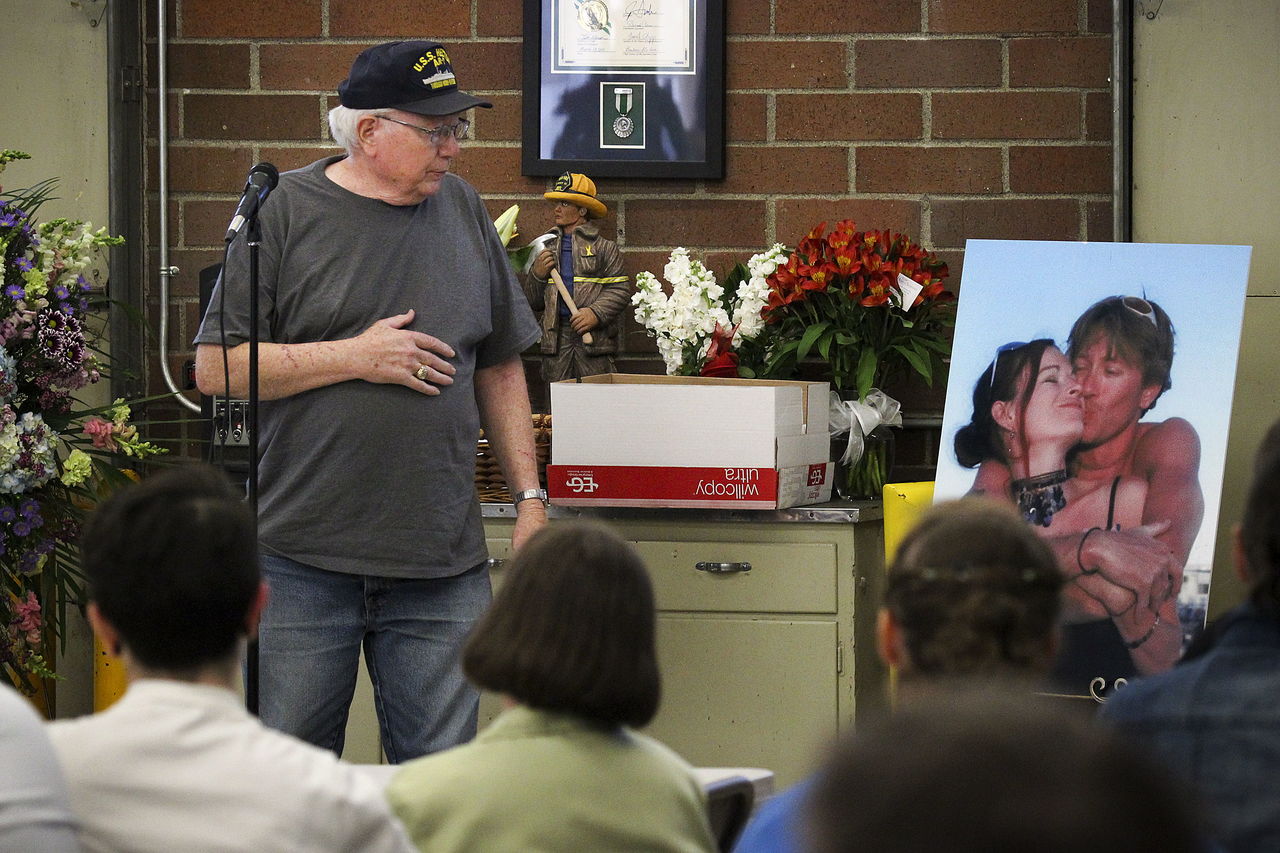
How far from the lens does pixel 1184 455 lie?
272 centimetres

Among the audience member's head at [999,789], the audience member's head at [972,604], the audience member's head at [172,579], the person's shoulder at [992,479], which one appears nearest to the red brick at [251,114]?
the person's shoulder at [992,479]

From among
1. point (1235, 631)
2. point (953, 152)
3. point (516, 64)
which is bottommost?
point (1235, 631)

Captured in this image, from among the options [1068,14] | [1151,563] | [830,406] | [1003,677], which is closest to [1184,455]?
[1151,563]

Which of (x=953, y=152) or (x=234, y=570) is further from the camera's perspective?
(x=953, y=152)

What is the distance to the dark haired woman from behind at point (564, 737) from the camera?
1189mm

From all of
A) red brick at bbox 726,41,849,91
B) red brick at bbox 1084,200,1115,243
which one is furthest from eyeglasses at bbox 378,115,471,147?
red brick at bbox 1084,200,1115,243

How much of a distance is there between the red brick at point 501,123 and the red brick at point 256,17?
45 centimetres

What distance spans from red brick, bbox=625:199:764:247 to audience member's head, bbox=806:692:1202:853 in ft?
9.83

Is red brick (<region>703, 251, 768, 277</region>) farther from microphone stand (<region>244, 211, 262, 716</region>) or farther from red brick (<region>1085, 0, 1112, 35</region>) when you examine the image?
microphone stand (<region>244, 211, 262, 716</region>)

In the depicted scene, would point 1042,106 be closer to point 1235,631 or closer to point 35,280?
→ point 35,280

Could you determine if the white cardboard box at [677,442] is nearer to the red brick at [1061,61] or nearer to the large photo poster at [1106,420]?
the large photo poster at [1106,420]

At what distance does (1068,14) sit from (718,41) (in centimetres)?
82

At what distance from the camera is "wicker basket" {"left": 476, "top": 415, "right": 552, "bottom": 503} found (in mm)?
3057

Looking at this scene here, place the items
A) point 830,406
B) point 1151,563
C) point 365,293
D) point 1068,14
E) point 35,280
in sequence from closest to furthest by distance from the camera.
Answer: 1. point 365,293
2. point 35,280
3. point 1151,563
4. point 830,406
5. point 1068,14
